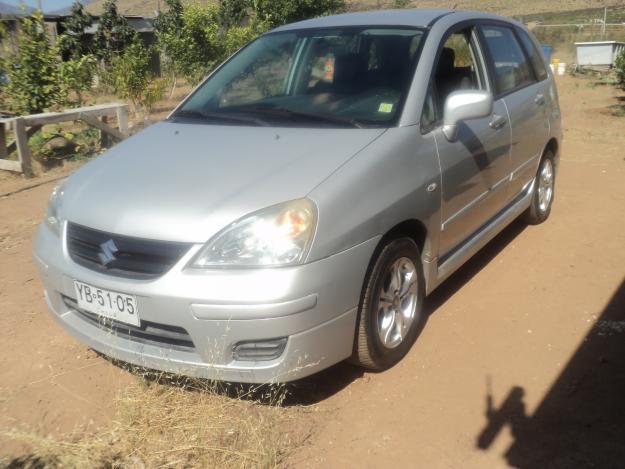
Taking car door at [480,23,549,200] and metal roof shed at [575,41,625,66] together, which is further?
metal roof shed at [575,41,625,66]

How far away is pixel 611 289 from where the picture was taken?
13.9 feet

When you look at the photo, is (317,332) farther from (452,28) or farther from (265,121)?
(452,28)

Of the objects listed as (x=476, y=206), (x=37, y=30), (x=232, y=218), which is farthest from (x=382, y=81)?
(x=37, y=30)

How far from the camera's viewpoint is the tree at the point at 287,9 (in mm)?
20000

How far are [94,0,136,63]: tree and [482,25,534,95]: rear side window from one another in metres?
19.0

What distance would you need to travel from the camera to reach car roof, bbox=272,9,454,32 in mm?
3917

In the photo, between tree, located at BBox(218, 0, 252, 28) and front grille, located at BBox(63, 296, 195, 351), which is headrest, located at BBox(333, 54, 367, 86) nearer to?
front grille, located at BBox(63, 296, 195, 351)

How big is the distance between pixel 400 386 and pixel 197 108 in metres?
2.15

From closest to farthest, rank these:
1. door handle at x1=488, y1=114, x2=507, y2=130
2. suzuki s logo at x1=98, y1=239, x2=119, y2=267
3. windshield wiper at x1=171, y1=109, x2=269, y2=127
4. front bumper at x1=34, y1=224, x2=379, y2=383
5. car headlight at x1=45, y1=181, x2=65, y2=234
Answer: front bumper at x1=34, y1=224, x2=379, y2=383
suzuki s logo at x1=98, y1=239, x2=119, y2=267
car headlight at x1=45, y1=181, x2=65, y2=234
windshield wiper at x1=171, y1=109, x2=269, y2=127
door handle at x1=488, y1=114, x2=507, y2=130

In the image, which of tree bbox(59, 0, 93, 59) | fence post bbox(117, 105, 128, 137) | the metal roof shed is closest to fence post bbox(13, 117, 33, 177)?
fence post bbox(117, 105, 128, 137)

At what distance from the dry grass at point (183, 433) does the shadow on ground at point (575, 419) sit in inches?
36.8

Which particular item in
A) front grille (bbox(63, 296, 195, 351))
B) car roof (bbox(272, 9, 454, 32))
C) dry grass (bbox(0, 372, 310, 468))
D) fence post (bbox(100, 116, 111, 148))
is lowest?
dry grass (bbox(0, 372, 310, 468))

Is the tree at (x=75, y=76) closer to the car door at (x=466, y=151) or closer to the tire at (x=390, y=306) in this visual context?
the car door at (x=466, y=151)

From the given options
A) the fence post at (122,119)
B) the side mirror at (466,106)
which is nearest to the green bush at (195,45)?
the fence post at (122,119)
